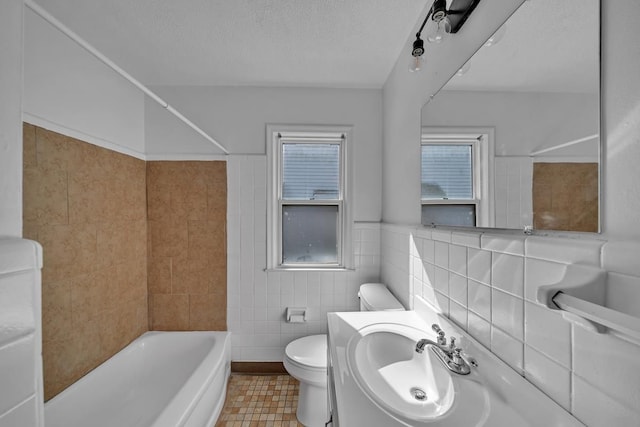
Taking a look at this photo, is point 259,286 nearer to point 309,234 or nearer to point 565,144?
point 309,234

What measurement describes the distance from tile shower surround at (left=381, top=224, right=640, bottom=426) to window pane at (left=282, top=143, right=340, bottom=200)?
1.26 m

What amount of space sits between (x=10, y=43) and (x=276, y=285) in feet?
6.03

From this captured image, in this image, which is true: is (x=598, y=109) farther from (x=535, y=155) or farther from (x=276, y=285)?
(x=276, y=285)

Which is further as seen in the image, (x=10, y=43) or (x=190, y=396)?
(x=190, y=396)

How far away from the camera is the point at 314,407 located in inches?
62.9

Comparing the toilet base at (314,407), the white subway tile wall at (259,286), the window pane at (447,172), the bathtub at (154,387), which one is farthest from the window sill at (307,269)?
the window pane at (447,172)

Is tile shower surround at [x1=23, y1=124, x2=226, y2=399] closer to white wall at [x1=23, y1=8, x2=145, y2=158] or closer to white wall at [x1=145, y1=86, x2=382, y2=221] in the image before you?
white wall at [x1=23, y1=8, x2=145, y2=158]

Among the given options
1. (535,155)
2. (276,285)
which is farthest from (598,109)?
(276,285)

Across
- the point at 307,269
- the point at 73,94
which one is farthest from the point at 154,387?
the point at 73,94

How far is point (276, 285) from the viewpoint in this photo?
2.10m

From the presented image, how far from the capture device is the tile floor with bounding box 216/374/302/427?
64.5 inches

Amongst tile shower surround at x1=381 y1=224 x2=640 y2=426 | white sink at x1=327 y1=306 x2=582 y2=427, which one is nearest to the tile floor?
white sink at x1=327 y1=306 x2=582 y2=427

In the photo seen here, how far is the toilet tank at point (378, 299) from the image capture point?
1.52 metres

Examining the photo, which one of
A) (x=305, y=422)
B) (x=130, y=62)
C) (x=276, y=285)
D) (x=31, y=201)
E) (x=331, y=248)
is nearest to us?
(x=31, y=201)
